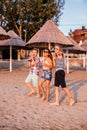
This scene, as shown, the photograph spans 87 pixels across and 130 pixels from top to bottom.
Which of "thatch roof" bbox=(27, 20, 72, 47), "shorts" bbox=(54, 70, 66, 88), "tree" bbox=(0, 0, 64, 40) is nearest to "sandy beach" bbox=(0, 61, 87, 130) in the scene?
"shorts" bbox=(54, 70, 66, 88)

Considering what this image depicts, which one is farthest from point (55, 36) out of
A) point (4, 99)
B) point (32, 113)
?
point (32, 113)

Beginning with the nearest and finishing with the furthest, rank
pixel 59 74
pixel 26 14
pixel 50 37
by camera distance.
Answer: pixel 59 74 → pixel 50 37 → pixel 26 14

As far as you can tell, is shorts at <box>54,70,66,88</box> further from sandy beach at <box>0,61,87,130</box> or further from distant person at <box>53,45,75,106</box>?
sandy beach at <box>0,61,87,130</box>

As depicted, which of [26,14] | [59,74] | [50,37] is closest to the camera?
[59,74]

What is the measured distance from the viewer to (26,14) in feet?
149

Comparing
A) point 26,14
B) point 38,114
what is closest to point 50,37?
point 38,114

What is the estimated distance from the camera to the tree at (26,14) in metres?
44.9

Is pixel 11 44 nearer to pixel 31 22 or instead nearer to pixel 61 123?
pixel 61 123

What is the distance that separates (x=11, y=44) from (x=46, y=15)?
2183cm

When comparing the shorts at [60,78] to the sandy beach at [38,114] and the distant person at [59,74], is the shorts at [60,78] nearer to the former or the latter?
the distant person at [59,74]

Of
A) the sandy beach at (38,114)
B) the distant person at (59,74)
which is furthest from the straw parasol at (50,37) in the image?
the distant person at (59,74)

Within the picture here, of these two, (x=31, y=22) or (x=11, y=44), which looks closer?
(x=11, y=44)

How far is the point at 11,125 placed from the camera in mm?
6527

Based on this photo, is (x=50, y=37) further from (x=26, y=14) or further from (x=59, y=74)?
(x=26, y=14)
